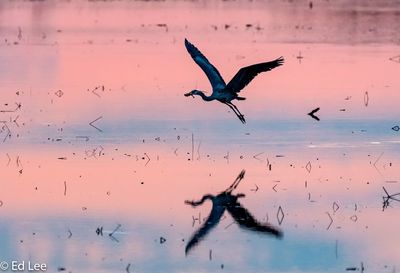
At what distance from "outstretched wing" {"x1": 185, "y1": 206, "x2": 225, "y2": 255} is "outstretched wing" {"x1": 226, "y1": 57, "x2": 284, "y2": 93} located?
6.73 ft

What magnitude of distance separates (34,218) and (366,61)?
51.6ft

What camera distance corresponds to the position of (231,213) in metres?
13.0

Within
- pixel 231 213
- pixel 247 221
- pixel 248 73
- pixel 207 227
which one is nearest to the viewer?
pixel 207 227

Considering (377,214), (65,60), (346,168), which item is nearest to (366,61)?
(65,60)

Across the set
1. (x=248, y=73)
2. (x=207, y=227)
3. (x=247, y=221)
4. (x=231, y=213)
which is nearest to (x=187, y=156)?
(x=248, y=73)

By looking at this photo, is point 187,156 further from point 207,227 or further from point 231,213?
point 207,227

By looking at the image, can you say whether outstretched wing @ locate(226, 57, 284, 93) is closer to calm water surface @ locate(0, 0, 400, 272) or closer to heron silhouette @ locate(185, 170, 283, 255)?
calm water surface @ locate(0, 0, 400, 272)

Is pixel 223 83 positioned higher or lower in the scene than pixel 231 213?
higher

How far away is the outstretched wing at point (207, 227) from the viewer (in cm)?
1163

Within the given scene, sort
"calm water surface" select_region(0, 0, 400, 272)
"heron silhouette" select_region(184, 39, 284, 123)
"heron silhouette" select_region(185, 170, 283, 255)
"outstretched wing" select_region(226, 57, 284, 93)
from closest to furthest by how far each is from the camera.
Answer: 1. "calm water surface" select_region(0, 0, 400, 272)
2. "heron silhouette" select_region(185, 170, 283, 255)
3. "outstretched wing" select_region(226, 57, 284, 93)
4. "heron silhouette" select_region(184, 39, 284, 123)

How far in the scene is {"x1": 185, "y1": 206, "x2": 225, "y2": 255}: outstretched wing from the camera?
1163cm

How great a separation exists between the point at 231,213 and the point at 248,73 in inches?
101

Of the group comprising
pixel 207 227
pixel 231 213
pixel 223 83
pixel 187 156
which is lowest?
pixel 207 227

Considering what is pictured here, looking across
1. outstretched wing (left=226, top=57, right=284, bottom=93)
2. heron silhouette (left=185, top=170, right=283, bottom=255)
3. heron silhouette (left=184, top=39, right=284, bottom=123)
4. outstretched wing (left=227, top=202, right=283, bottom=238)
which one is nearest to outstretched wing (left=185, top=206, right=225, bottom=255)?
heron silhouette (left=185, top=170, right=283, bottom=255)
